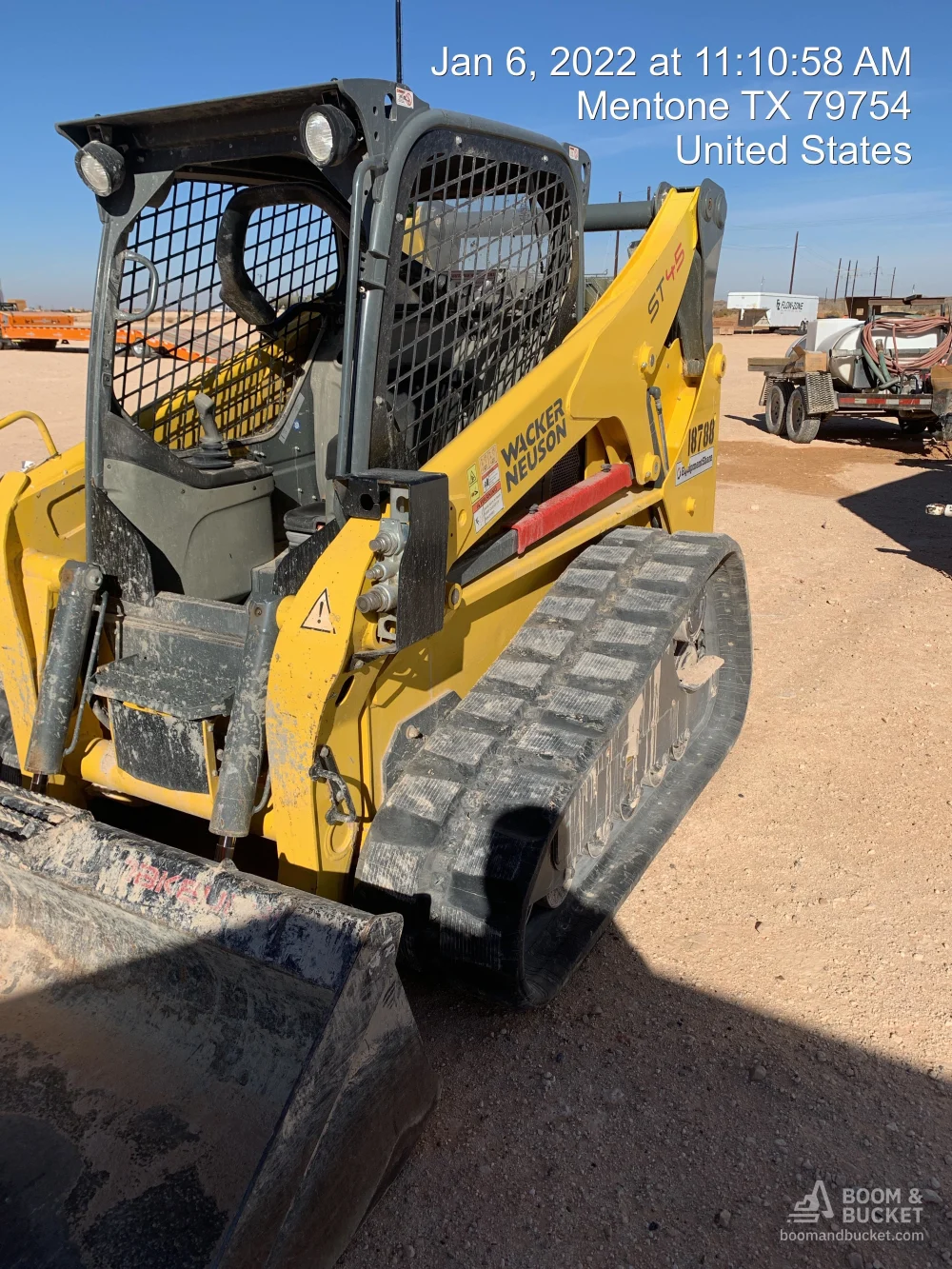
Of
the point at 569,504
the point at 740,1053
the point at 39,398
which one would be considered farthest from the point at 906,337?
the point at 39,398

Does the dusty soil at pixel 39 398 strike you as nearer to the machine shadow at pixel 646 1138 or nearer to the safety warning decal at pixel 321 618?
the safety warning decal at pixel 321 618

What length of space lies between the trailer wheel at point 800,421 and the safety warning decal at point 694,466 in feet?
34.7

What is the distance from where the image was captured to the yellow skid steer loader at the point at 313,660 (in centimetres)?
213

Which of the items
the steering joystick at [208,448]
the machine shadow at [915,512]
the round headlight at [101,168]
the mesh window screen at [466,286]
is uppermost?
the round headlight at [101,168]

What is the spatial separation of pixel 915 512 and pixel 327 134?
29.4ft

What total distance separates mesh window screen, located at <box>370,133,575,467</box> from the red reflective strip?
1.28 feet

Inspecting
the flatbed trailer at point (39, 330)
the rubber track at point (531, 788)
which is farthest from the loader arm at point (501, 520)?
the flatbed trailer at point (39, 330)

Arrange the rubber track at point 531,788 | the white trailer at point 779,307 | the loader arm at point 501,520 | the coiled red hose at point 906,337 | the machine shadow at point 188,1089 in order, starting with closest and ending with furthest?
1. the machine shadow at point 188,1089
2. the loader arm at point 501,520
3. the rubber track at point 531,788
4. the coiled red hose at point 906,337
5. the white trailer at point 779,307

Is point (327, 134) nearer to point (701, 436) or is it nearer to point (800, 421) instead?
point (701, 436)

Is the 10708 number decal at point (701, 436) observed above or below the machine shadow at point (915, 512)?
above

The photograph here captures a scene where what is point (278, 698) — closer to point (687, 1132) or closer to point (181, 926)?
point (181, 926)

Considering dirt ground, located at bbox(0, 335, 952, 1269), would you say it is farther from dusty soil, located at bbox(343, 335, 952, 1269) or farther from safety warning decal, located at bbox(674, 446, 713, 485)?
safety warning decal, located at bbox(674, 446, 713, 485)

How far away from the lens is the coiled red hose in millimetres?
13688

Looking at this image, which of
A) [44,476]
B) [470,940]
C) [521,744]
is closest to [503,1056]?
[470,940]
